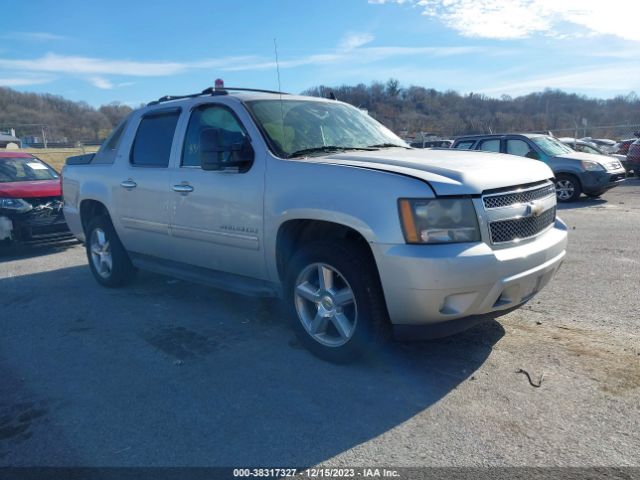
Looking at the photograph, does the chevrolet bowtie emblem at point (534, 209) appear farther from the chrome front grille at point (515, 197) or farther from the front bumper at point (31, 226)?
the front bumper at point (31, 226)

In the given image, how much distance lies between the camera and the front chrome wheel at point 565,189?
12602 mm

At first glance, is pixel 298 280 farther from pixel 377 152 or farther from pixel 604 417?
pixel 604 417

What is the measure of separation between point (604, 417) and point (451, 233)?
1.31 meters

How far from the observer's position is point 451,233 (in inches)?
127

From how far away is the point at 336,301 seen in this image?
3.68 meters

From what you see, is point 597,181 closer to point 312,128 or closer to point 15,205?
point 312,128

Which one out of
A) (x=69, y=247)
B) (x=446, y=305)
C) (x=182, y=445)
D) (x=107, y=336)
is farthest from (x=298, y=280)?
(x=69, y=247)

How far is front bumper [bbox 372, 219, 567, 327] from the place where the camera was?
3.12m

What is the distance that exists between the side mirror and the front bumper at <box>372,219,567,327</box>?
144 centimetres

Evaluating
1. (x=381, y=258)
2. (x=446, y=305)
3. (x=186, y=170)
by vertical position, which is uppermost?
(x=186, y=170)

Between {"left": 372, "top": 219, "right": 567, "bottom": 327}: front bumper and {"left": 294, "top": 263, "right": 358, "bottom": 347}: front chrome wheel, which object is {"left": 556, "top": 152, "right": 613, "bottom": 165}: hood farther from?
{"left": 294, "top": 263, "right": 358, "bottom": 347}: front chrome wheel

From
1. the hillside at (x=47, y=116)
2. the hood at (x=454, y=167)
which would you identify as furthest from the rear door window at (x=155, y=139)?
the hillside at (x=47, y=116)

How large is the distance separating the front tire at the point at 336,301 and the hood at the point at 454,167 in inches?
24.4

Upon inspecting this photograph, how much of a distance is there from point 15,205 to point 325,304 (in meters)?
6.80
